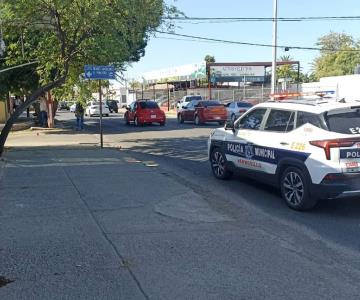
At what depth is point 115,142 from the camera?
69.7ft

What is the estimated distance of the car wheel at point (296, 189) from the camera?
7664 mm

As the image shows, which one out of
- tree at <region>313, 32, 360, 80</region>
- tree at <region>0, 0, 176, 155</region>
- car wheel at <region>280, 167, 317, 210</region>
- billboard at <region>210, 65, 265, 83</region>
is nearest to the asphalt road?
car wheel at <region>280, 167, 317, 210</region>

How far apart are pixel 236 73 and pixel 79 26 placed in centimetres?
4714

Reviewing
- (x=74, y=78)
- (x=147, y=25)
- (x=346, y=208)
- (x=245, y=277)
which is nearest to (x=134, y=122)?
(x=74, y=78)

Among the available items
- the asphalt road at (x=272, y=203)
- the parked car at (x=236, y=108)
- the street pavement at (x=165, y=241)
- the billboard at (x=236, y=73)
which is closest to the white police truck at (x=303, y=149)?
the asphalt road at (x=272, y=203)

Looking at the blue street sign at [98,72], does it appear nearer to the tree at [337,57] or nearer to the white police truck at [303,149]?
the white police truck at [303,149]

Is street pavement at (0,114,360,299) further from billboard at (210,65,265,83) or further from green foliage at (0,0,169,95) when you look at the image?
billboard at (210,65,265,83)

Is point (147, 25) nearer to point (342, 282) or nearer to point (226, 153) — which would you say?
point (226, 153)

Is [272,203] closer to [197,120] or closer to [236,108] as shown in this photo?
[197,120]

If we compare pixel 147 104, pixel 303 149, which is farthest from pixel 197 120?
pixel 303 149

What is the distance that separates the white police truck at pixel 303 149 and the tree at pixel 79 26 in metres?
6.56

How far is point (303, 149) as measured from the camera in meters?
7.69

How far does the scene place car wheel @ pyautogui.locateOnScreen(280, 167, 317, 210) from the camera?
766 cm

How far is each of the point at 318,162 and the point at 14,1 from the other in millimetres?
10189
